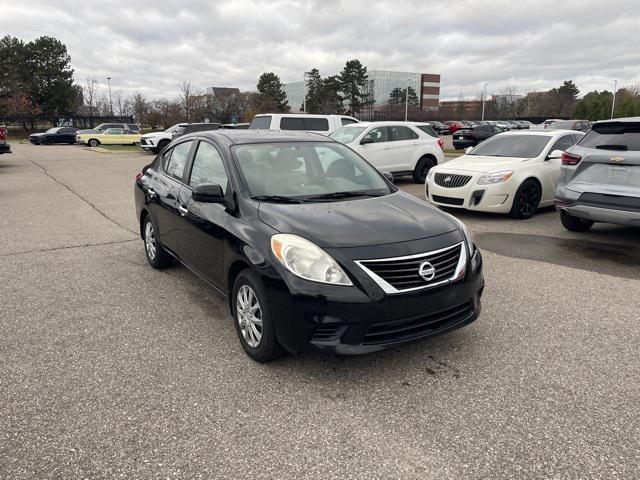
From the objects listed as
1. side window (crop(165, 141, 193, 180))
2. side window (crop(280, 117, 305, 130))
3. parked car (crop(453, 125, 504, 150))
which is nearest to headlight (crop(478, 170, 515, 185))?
side window (crop(165, 141, 193, 180))

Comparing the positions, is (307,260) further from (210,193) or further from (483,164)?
(483,164)

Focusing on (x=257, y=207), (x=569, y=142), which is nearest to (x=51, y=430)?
(x=257, y=207)

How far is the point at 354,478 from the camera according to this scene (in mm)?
2416

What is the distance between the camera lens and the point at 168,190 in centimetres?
508

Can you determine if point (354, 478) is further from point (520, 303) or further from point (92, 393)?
point (520, 303)

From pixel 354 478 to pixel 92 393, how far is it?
1790 mm

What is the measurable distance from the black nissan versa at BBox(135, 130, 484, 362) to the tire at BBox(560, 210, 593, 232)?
418cm

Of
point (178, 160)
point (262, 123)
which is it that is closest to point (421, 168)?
point (262, 123)

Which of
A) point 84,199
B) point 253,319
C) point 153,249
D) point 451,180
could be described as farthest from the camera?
point 84,199

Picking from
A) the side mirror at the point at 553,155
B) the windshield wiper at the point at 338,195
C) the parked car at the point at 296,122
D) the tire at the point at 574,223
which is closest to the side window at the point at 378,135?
the parked car at the point at 296,122

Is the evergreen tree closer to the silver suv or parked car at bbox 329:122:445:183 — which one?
parked car at bbox 329:122:445:183

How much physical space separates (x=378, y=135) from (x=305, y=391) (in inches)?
414

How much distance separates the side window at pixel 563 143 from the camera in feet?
29.8

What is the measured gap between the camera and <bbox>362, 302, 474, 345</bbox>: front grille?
124 inches
